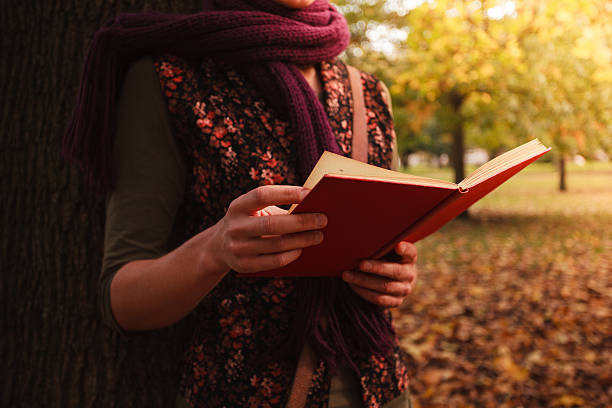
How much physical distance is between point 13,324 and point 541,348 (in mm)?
4375

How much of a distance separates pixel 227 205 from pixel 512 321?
15.7 feet

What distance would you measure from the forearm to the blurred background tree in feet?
21.1

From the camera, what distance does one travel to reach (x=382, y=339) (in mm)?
1239

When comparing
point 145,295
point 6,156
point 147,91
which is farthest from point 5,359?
point 147,91

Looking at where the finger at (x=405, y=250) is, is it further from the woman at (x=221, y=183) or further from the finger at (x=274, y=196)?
the finger at (x=274, y=196)

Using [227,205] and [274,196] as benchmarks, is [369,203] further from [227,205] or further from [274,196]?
[227,205]

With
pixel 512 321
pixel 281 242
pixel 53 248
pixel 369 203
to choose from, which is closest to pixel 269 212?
pixel 281 242

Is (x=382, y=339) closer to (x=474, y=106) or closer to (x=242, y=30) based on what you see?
(x=242, y=30)

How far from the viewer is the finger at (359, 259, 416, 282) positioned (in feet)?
3.69

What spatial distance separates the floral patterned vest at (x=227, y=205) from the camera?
1165mm

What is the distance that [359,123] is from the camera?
4.44ft

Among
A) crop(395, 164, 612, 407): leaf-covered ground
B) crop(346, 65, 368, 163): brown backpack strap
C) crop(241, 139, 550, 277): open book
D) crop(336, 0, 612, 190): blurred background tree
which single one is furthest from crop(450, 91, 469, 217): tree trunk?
crop(241, 139, 550, 277): open book

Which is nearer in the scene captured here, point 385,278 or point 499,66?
point 385,278

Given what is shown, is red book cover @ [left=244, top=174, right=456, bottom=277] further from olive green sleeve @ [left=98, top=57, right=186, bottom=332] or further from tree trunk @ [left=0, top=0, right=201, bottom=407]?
tree trunk @ [left=0, top=0, right=201, bottom=407]
